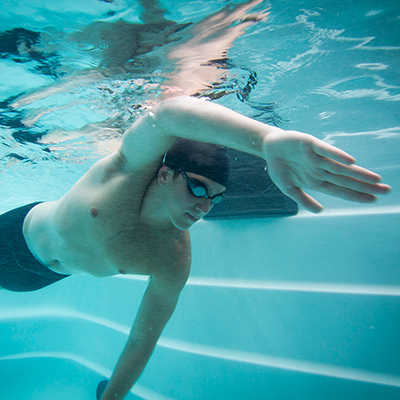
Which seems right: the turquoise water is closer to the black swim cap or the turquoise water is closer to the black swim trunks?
the black swim cap

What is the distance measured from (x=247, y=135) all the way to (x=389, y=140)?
4601mm

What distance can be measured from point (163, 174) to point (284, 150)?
1346mm

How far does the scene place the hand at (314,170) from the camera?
3.48 ft

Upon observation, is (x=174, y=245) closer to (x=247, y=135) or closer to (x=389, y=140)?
(x=247, y=135)

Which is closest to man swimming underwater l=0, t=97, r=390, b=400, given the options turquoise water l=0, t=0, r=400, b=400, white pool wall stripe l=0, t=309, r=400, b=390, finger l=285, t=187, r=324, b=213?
finger l=285, t=187, r=324, b=213

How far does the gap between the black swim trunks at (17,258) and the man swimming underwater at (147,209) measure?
0.05ft

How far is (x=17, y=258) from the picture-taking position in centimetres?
324

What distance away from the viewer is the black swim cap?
218 centimetres

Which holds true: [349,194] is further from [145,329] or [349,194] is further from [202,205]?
[145,329]

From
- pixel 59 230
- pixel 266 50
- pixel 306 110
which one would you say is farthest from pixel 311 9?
pixel 59 230

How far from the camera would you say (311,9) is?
2801mm

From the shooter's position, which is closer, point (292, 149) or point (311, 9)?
point (292, 149)

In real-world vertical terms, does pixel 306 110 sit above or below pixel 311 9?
below

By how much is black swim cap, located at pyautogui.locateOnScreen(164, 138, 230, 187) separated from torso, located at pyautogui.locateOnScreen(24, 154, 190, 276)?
0.81ft
